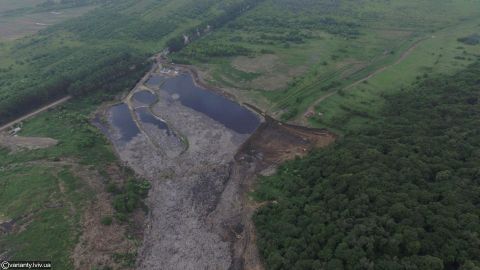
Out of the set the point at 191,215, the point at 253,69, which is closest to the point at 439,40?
the point at 253,69

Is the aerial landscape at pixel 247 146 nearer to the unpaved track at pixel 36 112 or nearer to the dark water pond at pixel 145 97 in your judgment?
the unpaved track at pixel 36 112

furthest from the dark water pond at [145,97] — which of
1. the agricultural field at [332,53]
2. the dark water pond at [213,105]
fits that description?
the agricultural field at [332,53]

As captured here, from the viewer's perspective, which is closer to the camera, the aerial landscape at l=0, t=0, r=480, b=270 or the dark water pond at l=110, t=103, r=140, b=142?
the aerial landscape at l=0, t=0, r=480, b=270

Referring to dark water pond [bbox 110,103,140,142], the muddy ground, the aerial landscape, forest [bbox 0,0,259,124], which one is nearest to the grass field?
the aerial landscape

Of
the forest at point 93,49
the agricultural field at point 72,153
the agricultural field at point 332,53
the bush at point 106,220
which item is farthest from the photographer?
the forest at point 93,49

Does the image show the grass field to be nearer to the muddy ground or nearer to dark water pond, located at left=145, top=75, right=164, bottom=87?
the muddy ground

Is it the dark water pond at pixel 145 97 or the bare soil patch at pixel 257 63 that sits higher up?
the bare soil patch at pixel 257 63

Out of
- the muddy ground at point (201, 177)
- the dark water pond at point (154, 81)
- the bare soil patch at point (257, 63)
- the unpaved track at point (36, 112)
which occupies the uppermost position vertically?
the bare soil patch at point (257, 63)
